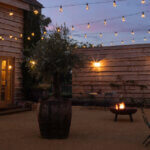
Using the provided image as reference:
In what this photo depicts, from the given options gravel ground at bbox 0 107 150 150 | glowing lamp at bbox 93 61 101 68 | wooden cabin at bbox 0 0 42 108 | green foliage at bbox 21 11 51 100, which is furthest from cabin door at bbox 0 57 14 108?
glowing lamp at bbox 93 61 101 68

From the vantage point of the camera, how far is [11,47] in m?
11.9

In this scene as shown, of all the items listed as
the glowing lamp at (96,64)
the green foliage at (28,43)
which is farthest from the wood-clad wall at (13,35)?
the glowing lamp at (96,64)

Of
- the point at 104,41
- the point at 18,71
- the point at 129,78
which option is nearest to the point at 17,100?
the point at 18,71

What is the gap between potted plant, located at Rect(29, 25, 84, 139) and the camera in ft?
18.6

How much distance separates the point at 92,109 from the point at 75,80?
245cm

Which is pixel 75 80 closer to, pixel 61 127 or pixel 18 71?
pixel 18 71

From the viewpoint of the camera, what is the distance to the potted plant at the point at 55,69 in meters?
5.66

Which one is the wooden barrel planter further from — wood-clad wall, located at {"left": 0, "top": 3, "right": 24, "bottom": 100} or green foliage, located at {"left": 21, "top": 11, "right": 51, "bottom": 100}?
green foliage, located at {"left": 21, "top": 11, "right": 51, "bottom": 100}

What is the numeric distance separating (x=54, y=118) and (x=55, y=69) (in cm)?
108

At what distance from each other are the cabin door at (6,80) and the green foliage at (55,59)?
551 cm

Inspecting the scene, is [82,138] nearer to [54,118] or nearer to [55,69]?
[54,118]

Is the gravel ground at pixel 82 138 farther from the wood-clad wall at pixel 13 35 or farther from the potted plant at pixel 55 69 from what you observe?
the wood-clad wall at pixel 13 35

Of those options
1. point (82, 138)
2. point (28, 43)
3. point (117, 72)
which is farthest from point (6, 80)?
point (82, 138)

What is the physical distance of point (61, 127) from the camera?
18.7ft
